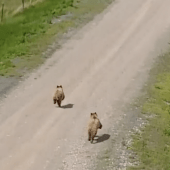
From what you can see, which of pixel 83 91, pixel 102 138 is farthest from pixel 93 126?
pixel 83 91

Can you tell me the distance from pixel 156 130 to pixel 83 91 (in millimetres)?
5002

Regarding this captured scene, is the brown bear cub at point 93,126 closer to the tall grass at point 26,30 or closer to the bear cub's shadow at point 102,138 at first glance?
the bear cub's shadow at point 102,138

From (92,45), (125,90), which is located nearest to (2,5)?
(92,45)

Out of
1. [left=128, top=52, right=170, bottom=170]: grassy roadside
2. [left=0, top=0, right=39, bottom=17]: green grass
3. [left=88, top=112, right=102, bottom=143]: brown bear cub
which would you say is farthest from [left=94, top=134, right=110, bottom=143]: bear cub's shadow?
[left=0, top=0, right=39, bottom=17]: green grass

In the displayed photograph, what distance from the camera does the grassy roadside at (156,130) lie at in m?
15.6

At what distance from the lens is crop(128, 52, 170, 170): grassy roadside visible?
51.1 feet

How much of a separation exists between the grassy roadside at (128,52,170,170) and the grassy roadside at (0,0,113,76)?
745 cm

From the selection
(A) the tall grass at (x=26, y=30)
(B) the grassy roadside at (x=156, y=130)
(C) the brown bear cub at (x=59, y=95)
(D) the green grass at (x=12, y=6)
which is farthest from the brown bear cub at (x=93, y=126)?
(D) the green grass at (x=12, y=6)

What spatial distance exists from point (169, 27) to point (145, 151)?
16.0 m

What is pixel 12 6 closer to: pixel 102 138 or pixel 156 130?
pixel 102 138

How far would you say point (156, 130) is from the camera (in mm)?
17688

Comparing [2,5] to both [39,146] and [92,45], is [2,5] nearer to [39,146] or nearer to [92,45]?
[92,45]

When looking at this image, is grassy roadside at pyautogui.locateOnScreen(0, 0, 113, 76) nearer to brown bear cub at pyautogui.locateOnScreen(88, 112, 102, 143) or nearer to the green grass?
the green grass

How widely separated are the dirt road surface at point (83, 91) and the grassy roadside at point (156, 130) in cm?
84
